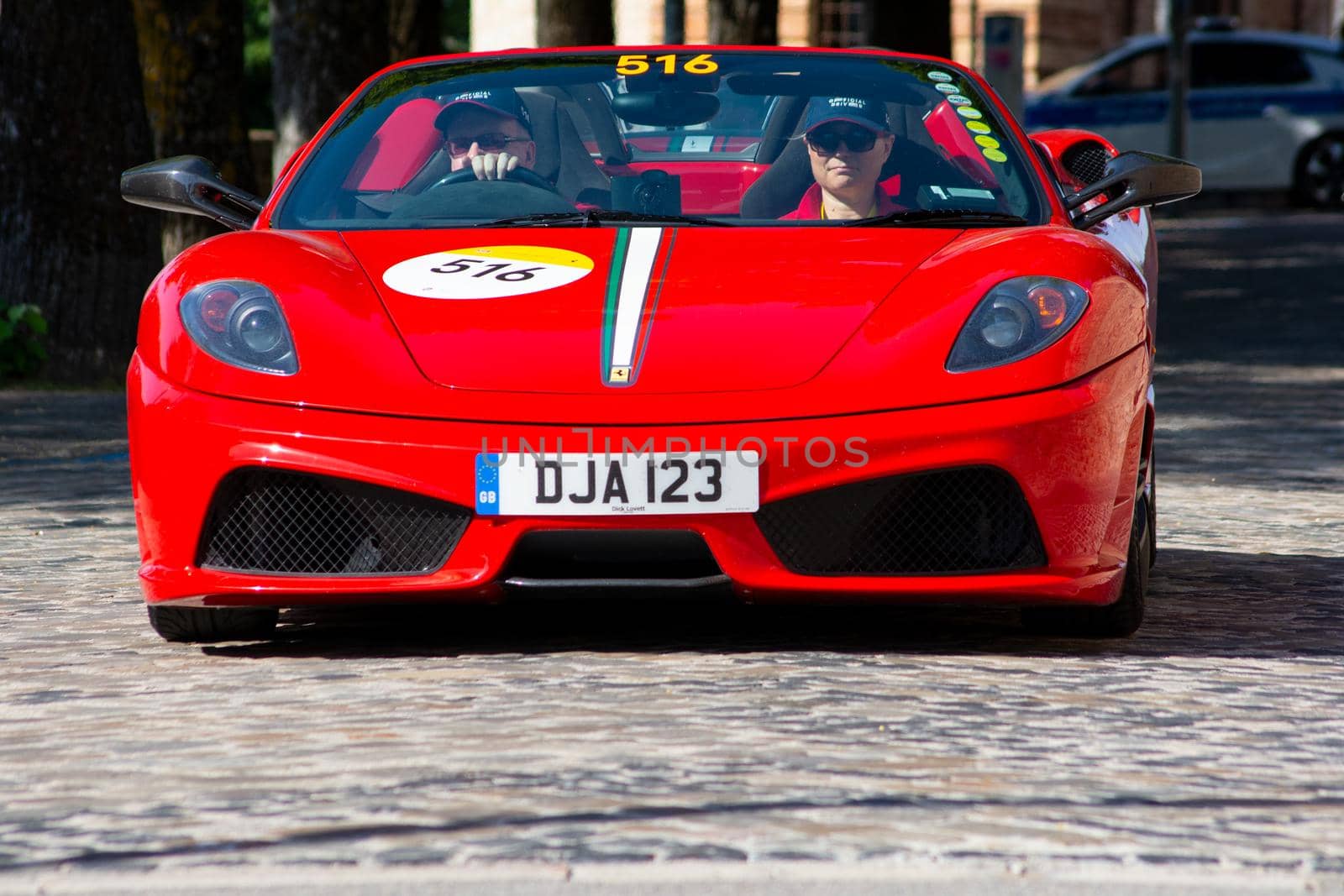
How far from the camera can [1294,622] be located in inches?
209

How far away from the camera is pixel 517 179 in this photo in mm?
5656

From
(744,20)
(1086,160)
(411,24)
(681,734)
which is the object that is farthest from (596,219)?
(411,24)

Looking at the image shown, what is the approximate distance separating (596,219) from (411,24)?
16909mm

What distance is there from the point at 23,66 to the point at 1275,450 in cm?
599

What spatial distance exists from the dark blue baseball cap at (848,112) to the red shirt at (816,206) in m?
0.22

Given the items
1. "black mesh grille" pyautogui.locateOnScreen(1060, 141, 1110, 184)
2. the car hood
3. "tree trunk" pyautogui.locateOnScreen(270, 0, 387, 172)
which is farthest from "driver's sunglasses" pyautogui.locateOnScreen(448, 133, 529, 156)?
"tree trunk" pyautogui.locateOnScreen(270, 0, 387, 172)

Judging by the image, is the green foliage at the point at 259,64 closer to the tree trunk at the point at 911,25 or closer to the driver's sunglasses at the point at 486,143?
the tree trunk at the point at 911,25

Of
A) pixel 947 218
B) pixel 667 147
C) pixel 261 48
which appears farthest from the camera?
pixel 261 48

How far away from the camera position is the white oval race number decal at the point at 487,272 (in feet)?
15.7

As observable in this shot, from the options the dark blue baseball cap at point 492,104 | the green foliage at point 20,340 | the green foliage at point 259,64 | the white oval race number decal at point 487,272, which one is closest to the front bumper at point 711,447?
the white oval race number decal at point 487,272

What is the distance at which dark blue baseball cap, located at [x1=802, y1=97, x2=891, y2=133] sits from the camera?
5.71 meters

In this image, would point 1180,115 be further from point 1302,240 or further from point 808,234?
point 808,234

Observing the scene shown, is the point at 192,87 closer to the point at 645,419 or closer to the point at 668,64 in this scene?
the point at 668,64

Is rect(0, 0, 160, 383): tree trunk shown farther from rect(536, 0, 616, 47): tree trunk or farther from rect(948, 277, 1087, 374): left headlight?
rect(536, 0, 616, 47): tree trunk
